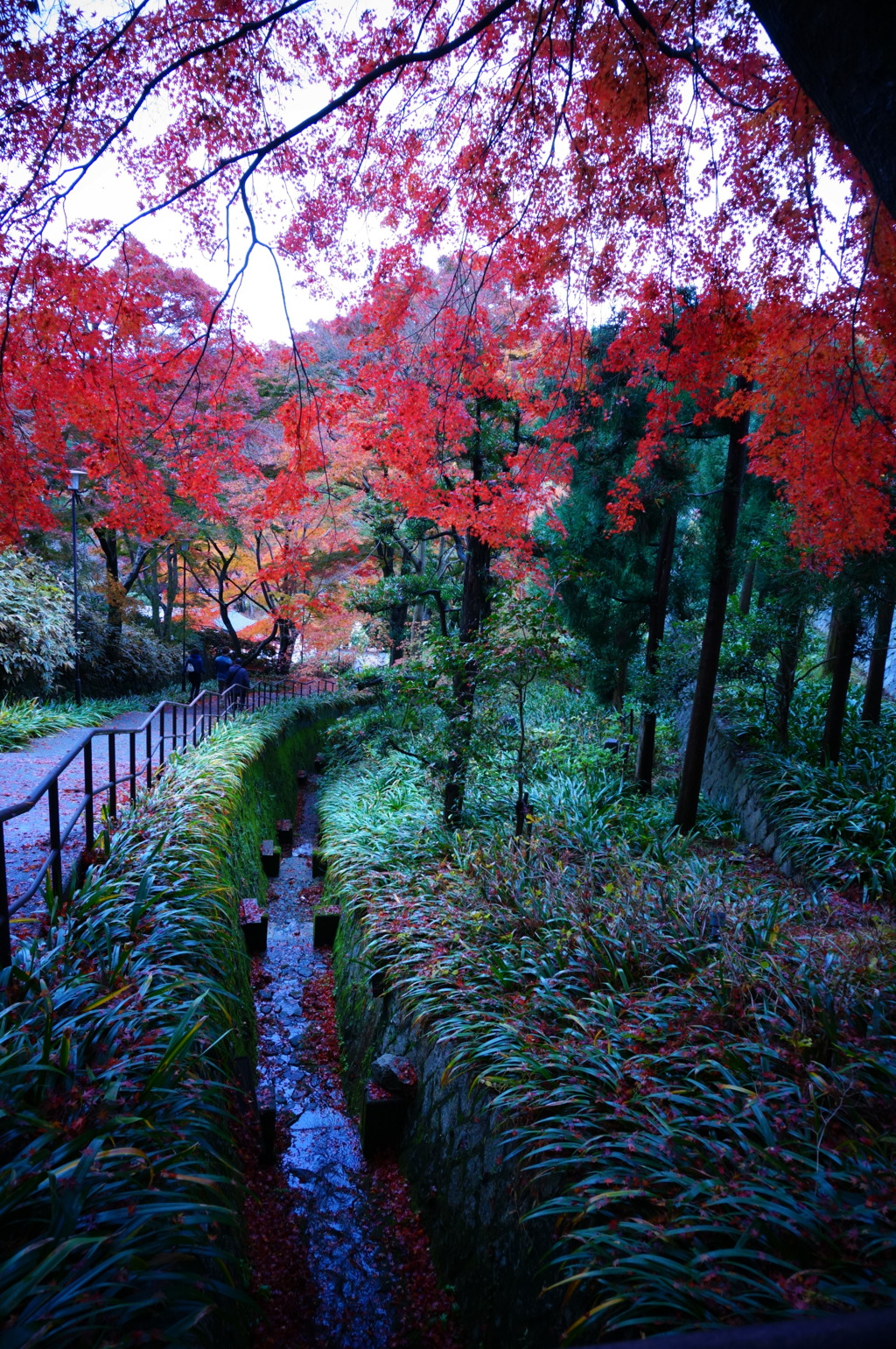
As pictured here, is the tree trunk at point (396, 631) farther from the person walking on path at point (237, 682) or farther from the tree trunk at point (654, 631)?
the tree trunk at point (654, 631)

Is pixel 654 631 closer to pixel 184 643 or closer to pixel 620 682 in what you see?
pixel 620 682

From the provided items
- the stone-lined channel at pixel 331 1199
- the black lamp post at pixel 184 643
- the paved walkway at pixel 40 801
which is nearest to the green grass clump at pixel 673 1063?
the stone-lined channel at pixel 331 1199

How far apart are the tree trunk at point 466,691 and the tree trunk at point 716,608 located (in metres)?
2.40

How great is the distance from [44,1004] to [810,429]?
7002mm

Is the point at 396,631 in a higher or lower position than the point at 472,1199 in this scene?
higher

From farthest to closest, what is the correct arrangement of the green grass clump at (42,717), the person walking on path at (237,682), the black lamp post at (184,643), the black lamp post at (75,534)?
1. the black lamp post at (184,643)
2. the person walking on path at (237,682)
3. the black lamp post at (75,534)
4. the green grass clump at (42,717)

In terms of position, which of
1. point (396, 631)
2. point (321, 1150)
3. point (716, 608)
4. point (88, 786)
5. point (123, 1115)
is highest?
point (716, 608)

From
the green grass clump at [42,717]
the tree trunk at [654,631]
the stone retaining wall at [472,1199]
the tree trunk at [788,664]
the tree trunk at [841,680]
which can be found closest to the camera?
the stone retaining wall at [472,1199]

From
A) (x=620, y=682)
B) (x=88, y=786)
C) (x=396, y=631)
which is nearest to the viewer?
Result: (x=88, y=786)

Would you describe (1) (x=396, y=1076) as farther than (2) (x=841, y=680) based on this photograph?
No

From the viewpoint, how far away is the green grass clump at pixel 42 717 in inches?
356

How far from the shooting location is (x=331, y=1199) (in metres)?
3.71

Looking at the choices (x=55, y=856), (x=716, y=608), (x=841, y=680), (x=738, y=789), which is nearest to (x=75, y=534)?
(x=55, y=856)

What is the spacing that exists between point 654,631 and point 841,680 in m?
2.29
